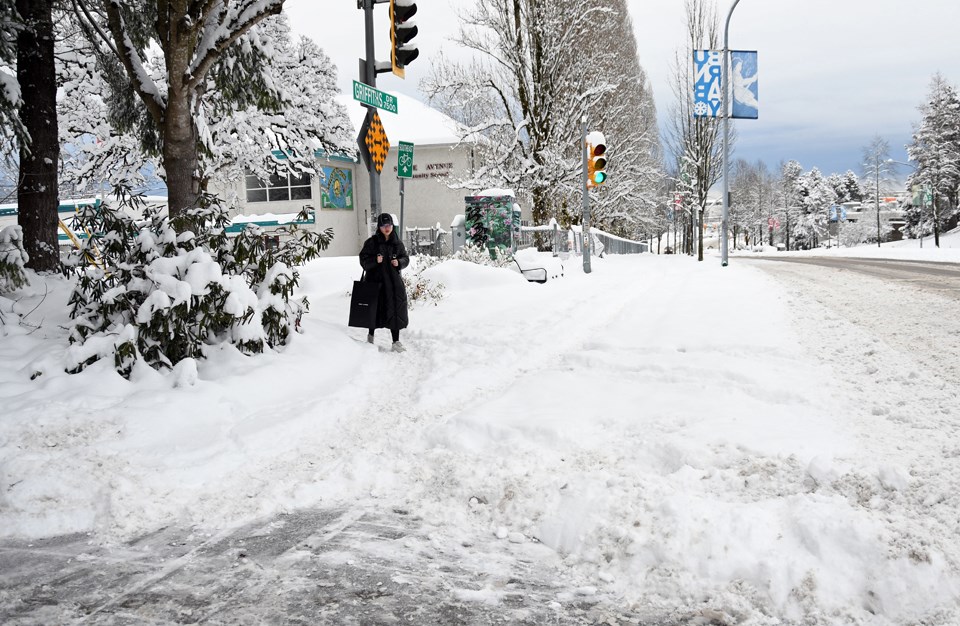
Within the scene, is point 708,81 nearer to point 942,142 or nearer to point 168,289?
point 168,289

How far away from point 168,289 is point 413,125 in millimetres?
28599

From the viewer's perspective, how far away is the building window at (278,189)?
28.7 metres

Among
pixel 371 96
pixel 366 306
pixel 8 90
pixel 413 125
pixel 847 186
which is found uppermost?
pixel 847 186

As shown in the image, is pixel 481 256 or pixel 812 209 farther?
pixel 812 209

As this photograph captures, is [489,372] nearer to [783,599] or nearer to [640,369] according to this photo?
[640,369]

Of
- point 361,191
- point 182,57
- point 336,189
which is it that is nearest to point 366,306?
point 182,57

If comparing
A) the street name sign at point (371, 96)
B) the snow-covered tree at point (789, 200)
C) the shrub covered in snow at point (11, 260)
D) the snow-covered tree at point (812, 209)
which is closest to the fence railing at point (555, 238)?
the street name sign at point (371, 96)

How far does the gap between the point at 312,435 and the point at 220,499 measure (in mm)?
1038


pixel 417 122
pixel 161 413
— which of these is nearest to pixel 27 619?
pixel 161 413

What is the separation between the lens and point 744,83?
1883cm

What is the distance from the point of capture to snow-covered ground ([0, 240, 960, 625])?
2455 mm

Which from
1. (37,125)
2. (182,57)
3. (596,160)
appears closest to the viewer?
(182,57)

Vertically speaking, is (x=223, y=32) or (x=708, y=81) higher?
(x=708, y=81)

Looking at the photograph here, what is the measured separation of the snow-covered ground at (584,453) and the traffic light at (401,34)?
164 inches
